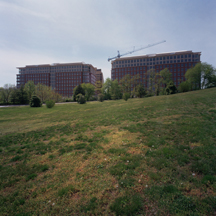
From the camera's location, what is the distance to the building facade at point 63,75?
141 metres

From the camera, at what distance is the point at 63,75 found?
464ft

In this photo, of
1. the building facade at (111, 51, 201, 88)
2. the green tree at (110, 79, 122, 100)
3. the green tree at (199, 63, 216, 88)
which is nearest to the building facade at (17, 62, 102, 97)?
the building facade at (111, 51, 201, 88)

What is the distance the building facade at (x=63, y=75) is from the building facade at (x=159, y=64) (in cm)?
3621

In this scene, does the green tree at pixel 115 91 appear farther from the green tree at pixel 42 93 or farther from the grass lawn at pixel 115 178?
the grass lawn at pixel 115 178

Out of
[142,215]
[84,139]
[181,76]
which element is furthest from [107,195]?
[181,76]

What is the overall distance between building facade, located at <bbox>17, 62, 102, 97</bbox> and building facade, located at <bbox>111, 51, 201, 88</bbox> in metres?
36.2

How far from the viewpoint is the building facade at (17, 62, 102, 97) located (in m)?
141

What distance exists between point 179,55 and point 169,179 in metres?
137

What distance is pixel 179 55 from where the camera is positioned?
113188 mm

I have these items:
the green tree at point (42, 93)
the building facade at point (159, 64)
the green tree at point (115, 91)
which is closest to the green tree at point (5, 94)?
the green tree at point (42, 93)

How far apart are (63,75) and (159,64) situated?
105457 millimetres

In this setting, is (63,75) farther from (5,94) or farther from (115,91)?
(115,91)

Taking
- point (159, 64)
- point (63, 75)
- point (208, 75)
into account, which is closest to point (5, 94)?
point (63, 75)

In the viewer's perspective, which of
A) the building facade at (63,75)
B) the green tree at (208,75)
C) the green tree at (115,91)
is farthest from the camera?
the building facade at (63,75)
